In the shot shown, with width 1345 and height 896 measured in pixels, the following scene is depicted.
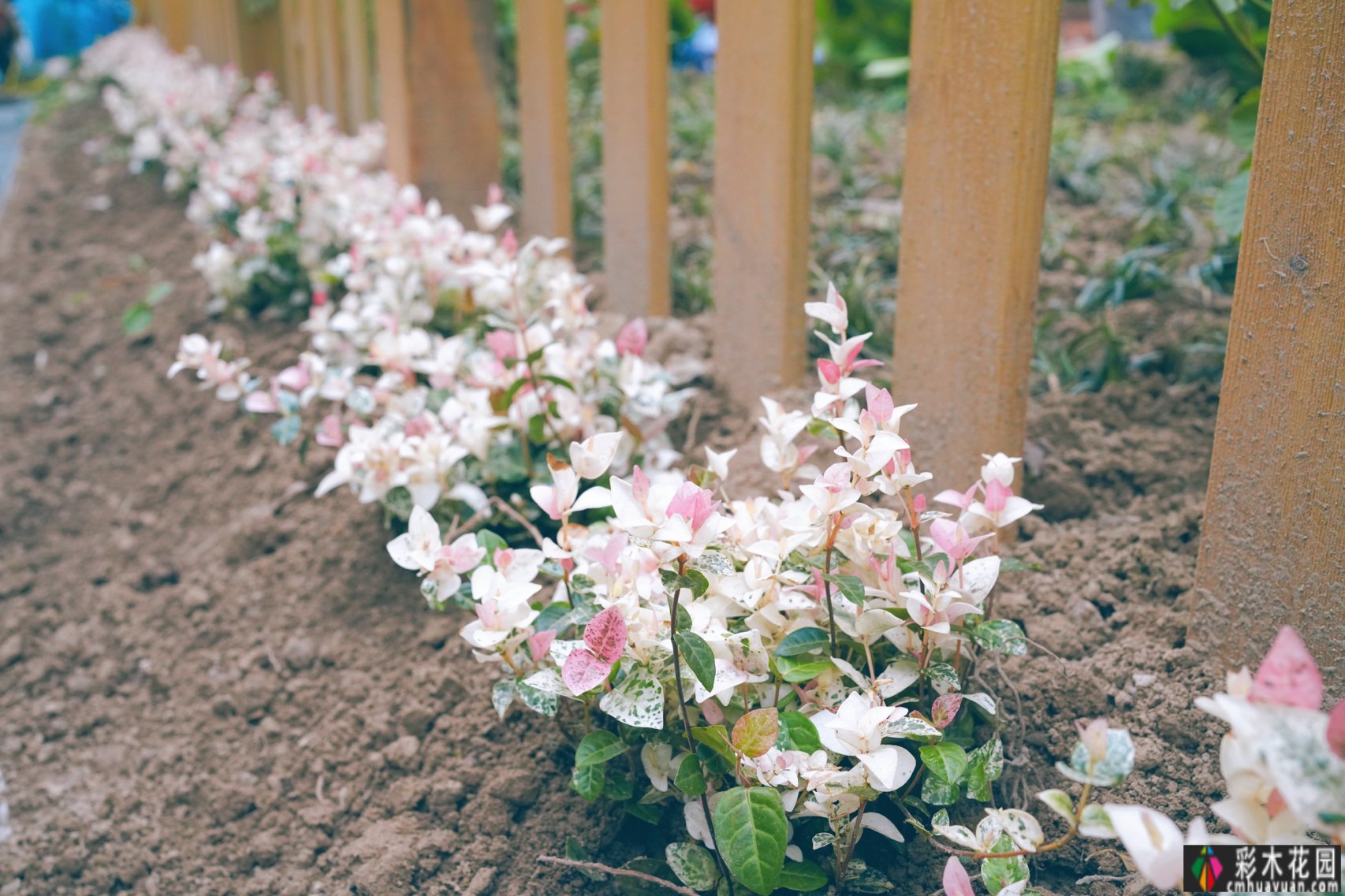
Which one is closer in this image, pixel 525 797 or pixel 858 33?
pixel 525 797

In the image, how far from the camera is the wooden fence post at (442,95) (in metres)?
2.99

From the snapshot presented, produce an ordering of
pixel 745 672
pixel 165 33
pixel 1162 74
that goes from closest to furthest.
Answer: pixel 745 672
pixel 1162 74
pixel 165 33

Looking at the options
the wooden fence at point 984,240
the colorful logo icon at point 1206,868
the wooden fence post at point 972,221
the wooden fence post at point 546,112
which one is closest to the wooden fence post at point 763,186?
the wooden fence at point 984,240

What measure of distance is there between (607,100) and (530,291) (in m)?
0.52

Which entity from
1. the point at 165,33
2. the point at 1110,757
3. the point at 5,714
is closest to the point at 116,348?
the point at 5,714

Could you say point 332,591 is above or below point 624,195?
below

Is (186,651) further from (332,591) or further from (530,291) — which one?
(530,291)

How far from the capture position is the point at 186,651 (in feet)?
6.15

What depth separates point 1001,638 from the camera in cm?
112

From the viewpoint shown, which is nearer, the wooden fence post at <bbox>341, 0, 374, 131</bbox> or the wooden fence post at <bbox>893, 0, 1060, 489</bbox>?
the wooden fence post at <bbox>893, 0, 1060, 489</bbox>

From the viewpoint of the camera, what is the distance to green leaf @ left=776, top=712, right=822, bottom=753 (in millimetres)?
1085

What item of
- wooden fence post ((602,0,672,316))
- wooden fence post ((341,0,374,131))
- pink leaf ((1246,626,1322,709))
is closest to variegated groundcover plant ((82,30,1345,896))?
pink leaf ((1246,626,1322,709))

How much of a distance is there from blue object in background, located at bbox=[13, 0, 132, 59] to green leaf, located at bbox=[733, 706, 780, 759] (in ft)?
38.2

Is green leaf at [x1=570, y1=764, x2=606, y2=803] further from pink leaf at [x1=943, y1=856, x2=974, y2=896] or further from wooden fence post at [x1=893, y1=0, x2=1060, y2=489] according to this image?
wooden fence post at [x1=893, y1=0, x2=1060, y2=489]
